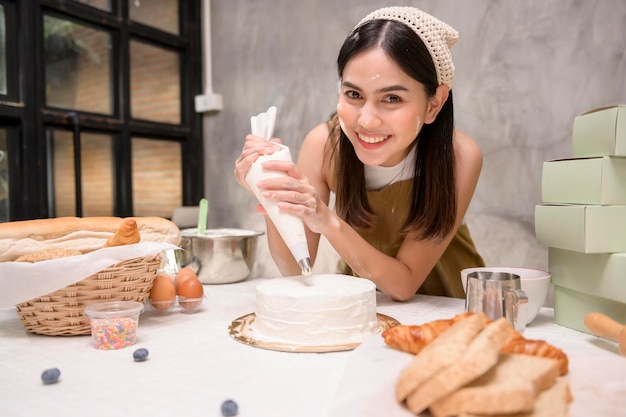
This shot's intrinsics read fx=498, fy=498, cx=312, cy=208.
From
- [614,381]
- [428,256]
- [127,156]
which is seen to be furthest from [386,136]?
[127,156]

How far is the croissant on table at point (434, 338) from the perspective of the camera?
2.61 ft

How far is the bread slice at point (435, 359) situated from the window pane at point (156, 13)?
2438 millimetres

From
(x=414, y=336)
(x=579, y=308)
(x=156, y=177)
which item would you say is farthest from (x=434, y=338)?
(x=156, y=177)

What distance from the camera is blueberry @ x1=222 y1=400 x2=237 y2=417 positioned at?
74 cm

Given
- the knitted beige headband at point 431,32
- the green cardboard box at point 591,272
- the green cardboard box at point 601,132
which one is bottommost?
the green cardboard box at point 591,272

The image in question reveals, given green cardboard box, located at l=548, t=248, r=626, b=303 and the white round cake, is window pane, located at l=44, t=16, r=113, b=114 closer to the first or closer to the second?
the white round cake

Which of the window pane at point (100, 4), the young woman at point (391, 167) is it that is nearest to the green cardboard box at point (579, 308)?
the young woman at point (391, 167)

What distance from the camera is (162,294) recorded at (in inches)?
51.7

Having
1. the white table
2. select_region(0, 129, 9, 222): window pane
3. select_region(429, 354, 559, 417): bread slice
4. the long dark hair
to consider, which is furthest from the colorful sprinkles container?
select_region(0, 129, 9, 222): window pane

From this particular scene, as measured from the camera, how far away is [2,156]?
2.07 m

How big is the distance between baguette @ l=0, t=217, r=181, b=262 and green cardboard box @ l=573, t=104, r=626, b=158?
1067 millimetres

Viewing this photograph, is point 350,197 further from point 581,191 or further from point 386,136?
point 581,191

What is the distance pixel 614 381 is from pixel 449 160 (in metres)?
0.91

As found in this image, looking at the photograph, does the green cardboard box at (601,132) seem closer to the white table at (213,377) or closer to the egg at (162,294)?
the white table at (213,377)
